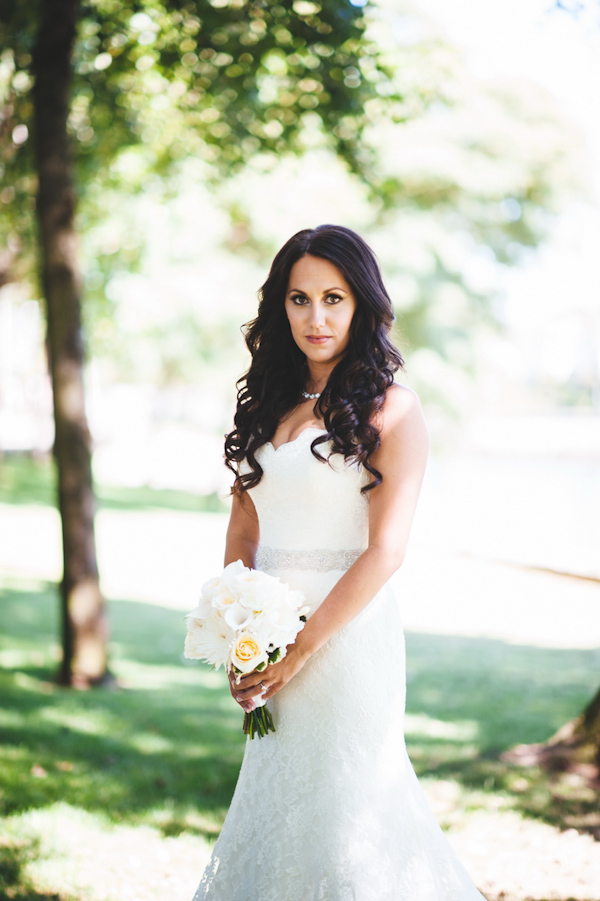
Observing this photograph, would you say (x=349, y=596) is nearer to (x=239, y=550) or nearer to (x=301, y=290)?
(x=239, y=550)

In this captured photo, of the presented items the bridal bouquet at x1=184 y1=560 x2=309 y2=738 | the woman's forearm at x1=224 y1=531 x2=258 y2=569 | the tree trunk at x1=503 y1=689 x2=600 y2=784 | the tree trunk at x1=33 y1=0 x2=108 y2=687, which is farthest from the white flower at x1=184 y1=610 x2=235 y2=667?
the tree trunk at x1=33 y1=0 x2=108 y2=687

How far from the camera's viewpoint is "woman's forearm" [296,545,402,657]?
8.16ft

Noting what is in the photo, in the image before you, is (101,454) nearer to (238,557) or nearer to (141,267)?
(141,267)

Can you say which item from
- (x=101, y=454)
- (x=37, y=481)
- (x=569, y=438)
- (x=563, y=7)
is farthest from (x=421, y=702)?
(x=101, y=454)

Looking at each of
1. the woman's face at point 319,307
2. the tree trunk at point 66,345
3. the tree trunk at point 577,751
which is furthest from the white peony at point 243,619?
the tree trunk at point 66,345

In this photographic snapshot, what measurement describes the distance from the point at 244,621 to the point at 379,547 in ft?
1.52

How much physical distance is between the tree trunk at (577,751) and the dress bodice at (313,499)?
2787 mm

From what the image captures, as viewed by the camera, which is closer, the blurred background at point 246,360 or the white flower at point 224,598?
the white flower at point 224,598

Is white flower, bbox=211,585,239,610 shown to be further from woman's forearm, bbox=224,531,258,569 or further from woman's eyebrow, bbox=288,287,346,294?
woman's eyebrow, bbox=288,287,346,294

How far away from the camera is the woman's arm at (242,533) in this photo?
3.00 meters

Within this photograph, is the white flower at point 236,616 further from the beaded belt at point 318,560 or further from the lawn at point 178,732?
the lawn at point 178,732

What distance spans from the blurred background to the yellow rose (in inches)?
54.1

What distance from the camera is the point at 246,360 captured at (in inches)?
728

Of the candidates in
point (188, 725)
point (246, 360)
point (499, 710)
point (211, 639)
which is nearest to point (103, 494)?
point (246, 360)
